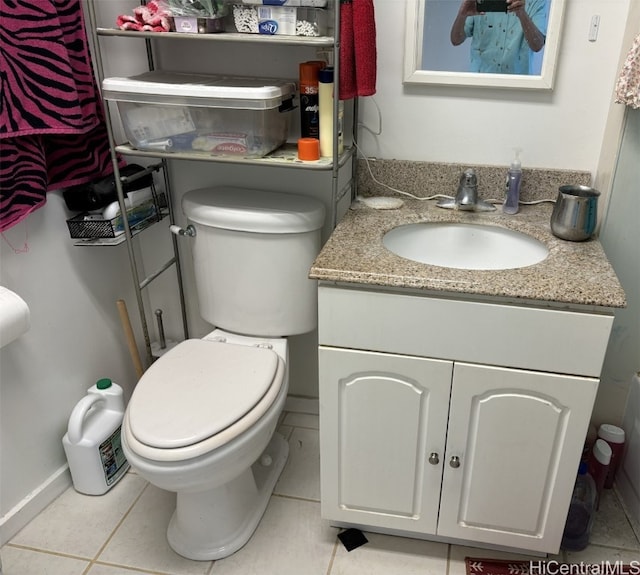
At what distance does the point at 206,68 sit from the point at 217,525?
1283 millimetres

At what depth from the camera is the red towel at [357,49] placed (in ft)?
4.37

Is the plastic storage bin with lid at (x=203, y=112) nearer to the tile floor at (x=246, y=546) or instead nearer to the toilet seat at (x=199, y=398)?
the toilet seat at (x=199, y=398)

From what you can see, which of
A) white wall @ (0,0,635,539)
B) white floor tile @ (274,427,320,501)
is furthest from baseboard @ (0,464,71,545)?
white floor tile @ (274,427,320,501)

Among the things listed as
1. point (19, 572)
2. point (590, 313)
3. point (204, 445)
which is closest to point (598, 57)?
point (590, 313)

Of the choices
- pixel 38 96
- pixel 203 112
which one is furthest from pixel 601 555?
pixel 38 96

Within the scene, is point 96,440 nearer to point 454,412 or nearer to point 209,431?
point 209,431

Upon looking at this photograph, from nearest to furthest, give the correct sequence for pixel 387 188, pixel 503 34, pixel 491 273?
1. pixel 491 273
2. pixel 503 34
3. pixel 387 188

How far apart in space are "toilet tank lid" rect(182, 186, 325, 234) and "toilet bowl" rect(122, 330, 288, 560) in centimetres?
34

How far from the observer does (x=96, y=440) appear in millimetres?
1703

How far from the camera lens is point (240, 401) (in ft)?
4.66

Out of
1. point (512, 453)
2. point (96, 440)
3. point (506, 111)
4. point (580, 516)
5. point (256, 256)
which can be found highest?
point (506, 111)

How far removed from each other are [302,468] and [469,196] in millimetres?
989

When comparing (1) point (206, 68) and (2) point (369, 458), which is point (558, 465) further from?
(1) point (206, 68)

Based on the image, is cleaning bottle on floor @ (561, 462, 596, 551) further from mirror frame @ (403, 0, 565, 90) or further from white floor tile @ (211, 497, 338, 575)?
mirror frame @ (403, 0, 565, 90)
